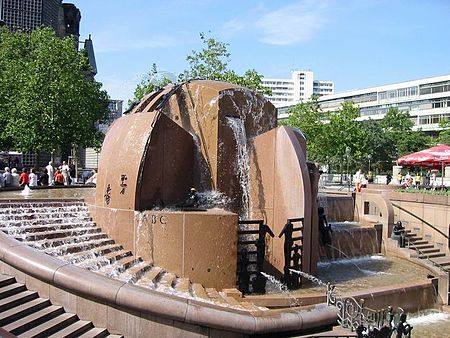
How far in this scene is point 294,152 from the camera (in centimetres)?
1330

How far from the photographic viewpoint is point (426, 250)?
20797mm

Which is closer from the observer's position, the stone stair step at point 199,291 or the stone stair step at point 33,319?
the stone stair step at point 33,319

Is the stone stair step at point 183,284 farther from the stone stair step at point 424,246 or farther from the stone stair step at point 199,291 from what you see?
the stone stair step at point 424,246

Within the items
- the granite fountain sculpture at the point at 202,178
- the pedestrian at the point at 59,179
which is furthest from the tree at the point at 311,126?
the granite fountain sculpture at the point at 202,178

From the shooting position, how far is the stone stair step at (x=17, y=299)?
800 centimetres

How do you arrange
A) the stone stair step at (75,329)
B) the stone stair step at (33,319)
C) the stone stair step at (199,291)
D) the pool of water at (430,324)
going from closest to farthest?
the stone stair step at (33,319) → the stone stair step at (75,329) → the stone stair step at (199,291) → the pool of water at (430,324)

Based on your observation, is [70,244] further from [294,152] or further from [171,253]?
[294,152]

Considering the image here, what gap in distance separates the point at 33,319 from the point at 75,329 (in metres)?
0.67

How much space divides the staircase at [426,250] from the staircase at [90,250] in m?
11.4

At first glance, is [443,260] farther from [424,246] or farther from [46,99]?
[46,99]

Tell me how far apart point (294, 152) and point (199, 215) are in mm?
3409

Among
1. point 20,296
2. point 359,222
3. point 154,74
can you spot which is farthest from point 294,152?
point 154,74

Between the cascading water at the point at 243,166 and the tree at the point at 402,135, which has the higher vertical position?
the tree at the point at 402,135

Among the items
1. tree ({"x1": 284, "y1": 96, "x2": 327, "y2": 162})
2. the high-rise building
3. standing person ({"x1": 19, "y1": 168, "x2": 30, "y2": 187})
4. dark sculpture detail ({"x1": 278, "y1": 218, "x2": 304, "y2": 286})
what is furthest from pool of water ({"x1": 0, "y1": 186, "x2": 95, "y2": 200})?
the high-rise building
